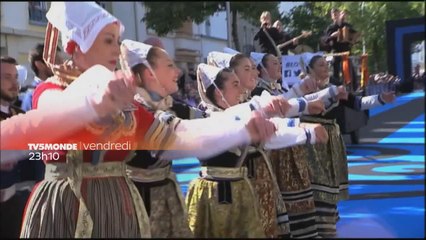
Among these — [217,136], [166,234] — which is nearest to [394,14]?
[217,136]

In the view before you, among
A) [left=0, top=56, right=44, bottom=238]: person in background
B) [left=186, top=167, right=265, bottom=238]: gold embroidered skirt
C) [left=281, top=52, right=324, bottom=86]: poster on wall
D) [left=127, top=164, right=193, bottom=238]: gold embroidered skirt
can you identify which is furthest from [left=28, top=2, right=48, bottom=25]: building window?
[left=281, top=52, right=324, bottom=86]: poster on wall

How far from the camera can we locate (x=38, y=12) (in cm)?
166

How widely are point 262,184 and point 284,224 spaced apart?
0.73ft

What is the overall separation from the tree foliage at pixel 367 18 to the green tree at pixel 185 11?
6.2 inches

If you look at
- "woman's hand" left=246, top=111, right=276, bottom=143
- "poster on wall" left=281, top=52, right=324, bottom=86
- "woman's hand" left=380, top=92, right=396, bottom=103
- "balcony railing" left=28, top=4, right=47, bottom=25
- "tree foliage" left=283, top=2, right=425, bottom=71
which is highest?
"balcony railing" left=28, top=4, right=47, bottom=25

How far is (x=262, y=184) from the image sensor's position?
270 cm

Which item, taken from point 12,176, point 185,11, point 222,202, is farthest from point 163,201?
point 185,11

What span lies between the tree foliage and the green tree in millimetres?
157

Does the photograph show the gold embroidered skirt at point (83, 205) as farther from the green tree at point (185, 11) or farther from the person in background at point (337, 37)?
the person in background at point (337, 37)

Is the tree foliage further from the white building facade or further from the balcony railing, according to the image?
the balcony railing

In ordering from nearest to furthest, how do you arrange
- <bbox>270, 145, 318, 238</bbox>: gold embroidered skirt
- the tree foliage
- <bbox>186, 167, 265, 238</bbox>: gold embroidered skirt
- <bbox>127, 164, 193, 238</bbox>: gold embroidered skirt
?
the tree foliage → <bbox>127, 164, 193, 238</bbox>: gold embroidered skirt → <bbox>186, 167, 265, 238</bbox>: gold embroidered skirt → <bbox>270, 145, 318, 238</bbox>: gold embroidered skirt

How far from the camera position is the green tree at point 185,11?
1260 millimetres

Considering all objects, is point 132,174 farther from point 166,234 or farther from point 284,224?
point 284,224

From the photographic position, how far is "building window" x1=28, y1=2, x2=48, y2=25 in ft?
5.21
